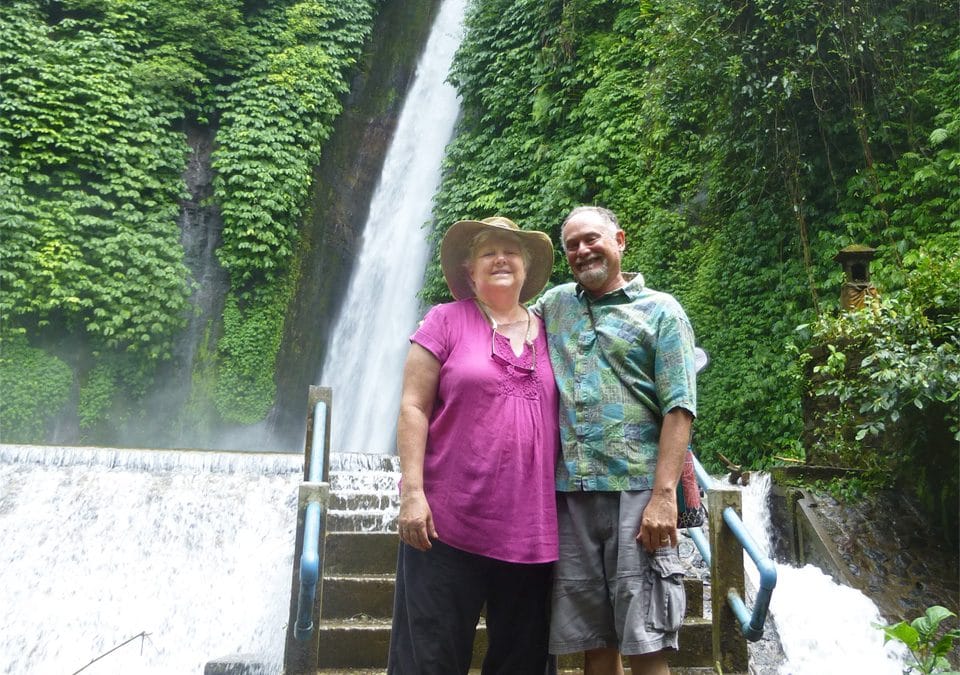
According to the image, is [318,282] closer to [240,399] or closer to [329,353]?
[329,353]

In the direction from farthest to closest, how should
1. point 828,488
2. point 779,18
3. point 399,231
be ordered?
point 399,231 < point 779,18 < point 828,488

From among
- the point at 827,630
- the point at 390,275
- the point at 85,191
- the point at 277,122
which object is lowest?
the point at 827,630

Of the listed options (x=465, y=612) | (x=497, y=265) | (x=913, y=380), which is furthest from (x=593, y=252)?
(x=913, y=380)

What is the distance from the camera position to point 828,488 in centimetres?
573

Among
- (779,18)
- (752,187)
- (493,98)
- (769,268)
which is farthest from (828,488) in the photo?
(493,98)

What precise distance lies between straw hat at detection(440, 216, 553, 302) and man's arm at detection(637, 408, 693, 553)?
64 centimetres

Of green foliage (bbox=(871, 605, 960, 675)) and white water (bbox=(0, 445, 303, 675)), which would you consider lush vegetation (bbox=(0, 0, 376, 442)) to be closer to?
white water (bbox=(0, 445, 303, 675))

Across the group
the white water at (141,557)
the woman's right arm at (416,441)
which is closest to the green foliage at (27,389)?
the white water at (141,557)

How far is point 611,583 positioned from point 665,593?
136 mm

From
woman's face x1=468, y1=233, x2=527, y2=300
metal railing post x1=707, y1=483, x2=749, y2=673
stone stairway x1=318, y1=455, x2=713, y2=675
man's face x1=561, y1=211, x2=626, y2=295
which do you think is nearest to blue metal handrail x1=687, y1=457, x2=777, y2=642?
metal railing post x1=707, y1=483, x2=749, y2=673

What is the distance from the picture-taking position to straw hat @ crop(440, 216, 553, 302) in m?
2.41

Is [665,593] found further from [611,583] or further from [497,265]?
[497,265]

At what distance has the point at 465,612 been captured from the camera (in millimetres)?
2141

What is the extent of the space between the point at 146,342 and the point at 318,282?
2749 mm
